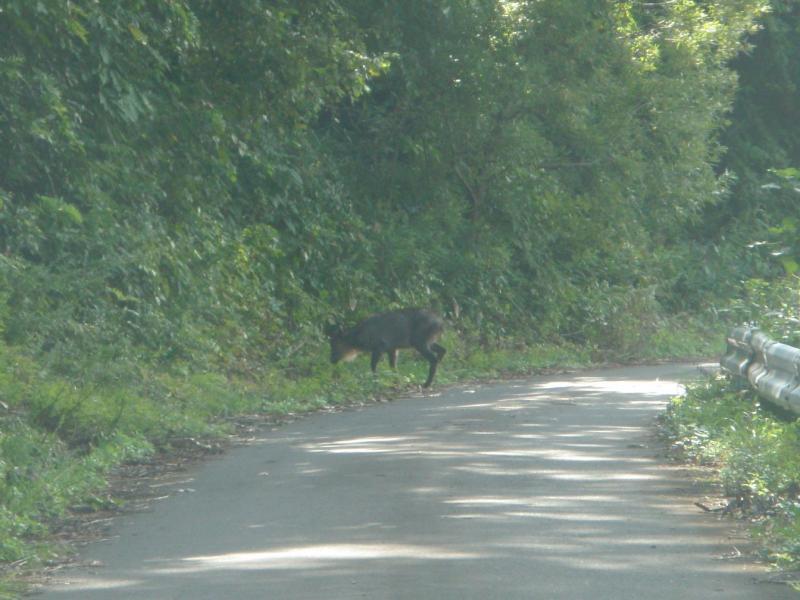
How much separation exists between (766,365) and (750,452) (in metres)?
2.23

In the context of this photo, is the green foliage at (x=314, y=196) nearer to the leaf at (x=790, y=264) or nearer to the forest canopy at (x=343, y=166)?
the forest canopy at (x=343, y=166)

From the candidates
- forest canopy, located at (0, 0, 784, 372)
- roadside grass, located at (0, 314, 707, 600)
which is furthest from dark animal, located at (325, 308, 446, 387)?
forest canopy, located at (0, 0, 784, 372)

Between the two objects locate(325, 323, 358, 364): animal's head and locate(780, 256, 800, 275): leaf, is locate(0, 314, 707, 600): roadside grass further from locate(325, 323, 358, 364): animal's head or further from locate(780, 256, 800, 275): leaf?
locate(780, 256, 800, 275): leaf

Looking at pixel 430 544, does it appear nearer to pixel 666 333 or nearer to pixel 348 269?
pixel 348 269

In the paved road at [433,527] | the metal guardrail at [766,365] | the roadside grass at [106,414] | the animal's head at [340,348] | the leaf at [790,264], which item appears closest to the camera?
the paved road at [433,527]

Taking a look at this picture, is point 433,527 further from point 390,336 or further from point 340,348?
point 390,336

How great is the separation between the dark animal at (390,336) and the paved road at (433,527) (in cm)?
752

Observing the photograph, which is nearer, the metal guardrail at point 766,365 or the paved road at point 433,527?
the paved road at point 433,527

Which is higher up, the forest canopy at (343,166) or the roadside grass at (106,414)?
the forest canopy at (343,166)

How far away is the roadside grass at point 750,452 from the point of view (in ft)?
27.8

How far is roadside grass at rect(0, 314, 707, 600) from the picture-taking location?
9461 mm

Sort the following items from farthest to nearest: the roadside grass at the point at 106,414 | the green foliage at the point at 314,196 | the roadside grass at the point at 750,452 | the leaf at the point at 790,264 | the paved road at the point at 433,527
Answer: the green foliage at the point at 314,196 → the leaf at the point at 790,264 → the roadside grass at the point at 106,414 → the roadside grass at the point at 750,452 → the paved road at the point at 433,527

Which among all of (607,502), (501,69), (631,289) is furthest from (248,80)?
(631,289)

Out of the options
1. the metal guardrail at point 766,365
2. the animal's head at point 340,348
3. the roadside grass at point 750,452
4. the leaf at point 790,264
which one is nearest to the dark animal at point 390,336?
the animal's head at point 340,348
